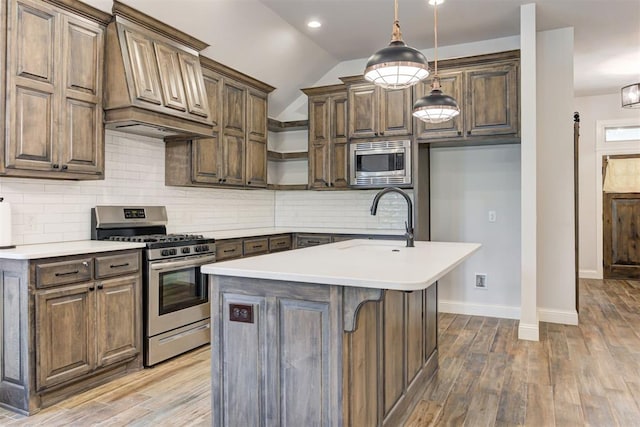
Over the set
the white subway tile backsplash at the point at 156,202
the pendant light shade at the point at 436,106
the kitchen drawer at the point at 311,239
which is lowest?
the kitchen drawer at the point at 311,239

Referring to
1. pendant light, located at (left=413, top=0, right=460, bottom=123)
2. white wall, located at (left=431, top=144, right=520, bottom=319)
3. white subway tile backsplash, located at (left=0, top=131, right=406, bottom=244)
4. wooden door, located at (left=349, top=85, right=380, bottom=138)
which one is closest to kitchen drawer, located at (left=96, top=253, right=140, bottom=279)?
white subway tile backsplash, located at (left=0, top=131, right=406, bottom=244)

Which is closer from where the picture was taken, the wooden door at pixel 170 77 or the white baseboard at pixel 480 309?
the wooden door at pixel 170 77

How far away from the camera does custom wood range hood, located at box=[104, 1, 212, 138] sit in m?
3.32

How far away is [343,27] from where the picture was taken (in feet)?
15.3

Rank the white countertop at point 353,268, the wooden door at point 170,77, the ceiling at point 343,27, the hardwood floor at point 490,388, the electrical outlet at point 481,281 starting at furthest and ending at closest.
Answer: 1. the electrical outlet at point 481,281
2. the ceiling at point 343,27
3. the wooden door at point 170,77
4. the hardwood floor at point 490,388
5. the white countertop at point 353,268

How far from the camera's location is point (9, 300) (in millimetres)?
2719

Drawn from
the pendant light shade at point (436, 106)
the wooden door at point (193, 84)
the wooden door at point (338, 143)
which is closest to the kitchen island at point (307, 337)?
the pendant light shade at point (436, 106)

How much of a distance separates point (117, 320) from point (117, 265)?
382mm

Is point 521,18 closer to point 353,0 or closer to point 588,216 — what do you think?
point 353,0

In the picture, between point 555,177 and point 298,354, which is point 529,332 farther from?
point 298,354

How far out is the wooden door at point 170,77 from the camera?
3.62 meters

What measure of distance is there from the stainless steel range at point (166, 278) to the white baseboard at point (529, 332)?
9.40 ft

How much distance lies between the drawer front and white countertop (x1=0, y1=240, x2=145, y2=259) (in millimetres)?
63

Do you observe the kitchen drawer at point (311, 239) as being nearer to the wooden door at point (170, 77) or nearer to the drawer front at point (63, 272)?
the wooden door at point (170, 77)
